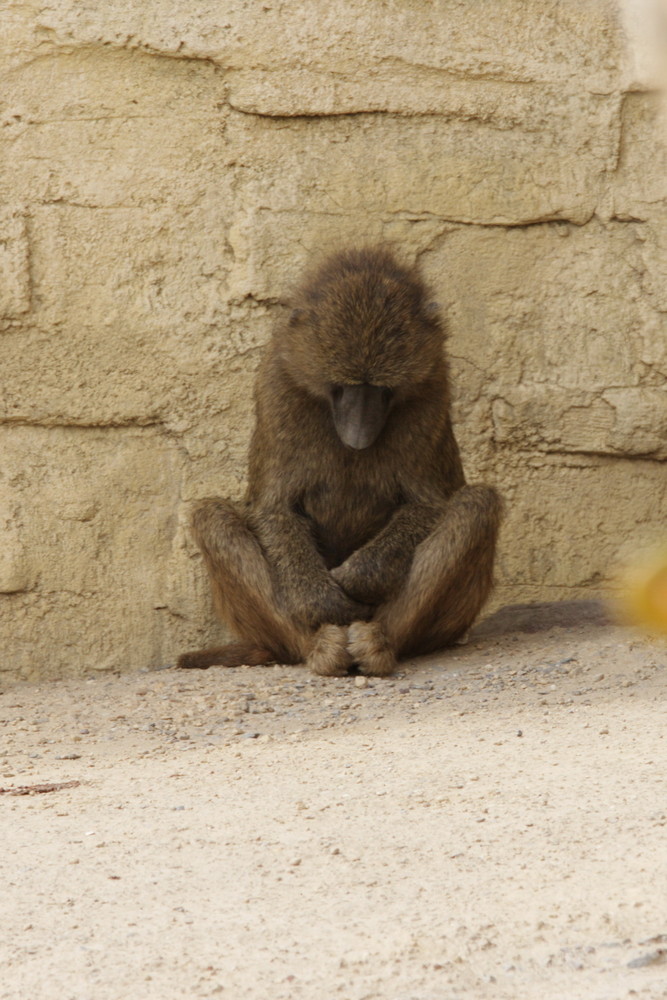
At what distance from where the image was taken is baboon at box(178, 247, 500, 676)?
4.75 m

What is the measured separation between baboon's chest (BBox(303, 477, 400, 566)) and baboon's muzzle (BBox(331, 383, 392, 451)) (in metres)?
0.30

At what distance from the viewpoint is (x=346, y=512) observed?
514 cm

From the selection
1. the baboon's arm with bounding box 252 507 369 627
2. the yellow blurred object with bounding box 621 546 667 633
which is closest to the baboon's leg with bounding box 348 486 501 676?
the baboon's arm with bounding box 252 507 369 627

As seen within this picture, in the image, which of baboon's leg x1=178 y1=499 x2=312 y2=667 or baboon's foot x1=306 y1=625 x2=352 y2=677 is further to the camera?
baboon's leg x1=178 y1=499 x2=312 y2=667

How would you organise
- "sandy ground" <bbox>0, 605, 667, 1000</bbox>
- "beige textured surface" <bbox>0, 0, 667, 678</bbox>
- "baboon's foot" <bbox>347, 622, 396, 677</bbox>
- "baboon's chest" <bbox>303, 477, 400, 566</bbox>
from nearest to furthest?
"sandy ground" <bbox>0, 605, 667, 1000</bbox>, "baboon's foot" <bbox>347, 622, 396, 677</bbox>, "baboon's chest" <bbox>303, 477, 400, 566</bbox>, "beige textured surface" <bbox>0, 0, 667, 678</bbox>

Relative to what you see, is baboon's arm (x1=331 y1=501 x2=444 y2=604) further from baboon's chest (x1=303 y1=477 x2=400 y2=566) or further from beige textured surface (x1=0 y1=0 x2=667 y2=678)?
beige textured surface (x1=0 y1=0 x2=667 y2=678)

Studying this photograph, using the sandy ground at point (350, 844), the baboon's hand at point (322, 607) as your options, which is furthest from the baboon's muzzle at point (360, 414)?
the sandy ground at point (350, 844)

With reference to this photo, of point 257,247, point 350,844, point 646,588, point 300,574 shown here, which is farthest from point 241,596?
point 350,844

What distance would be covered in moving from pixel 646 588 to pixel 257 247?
2.18m

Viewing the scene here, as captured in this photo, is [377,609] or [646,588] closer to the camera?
[377,609]

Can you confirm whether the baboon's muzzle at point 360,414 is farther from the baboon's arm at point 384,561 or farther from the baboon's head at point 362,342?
the baboon's arm at point 384,561

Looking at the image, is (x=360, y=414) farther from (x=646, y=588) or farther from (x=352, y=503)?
(x=646, y=588)

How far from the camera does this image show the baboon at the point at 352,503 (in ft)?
15.6

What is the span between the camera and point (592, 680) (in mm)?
4262
